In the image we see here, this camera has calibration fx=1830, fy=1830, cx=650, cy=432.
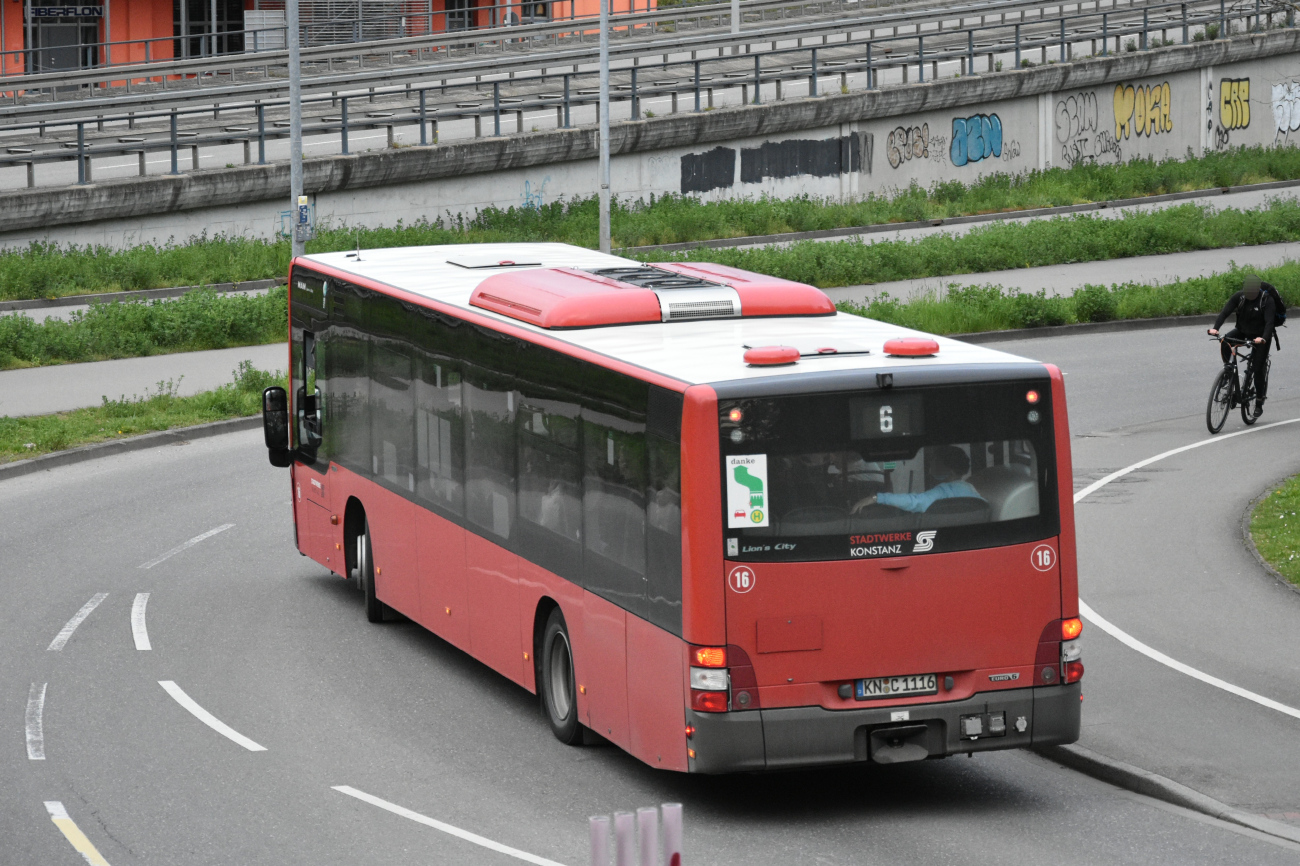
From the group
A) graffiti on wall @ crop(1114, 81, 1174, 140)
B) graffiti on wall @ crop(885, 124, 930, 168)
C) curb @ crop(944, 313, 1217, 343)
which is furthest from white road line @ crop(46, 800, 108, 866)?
graffiti on wall @ crop(1114, 81, 1174, 140)

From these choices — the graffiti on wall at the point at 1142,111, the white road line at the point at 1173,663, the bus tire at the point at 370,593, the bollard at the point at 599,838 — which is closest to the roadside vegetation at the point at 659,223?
the graffiti on wall at the point at 1142,111

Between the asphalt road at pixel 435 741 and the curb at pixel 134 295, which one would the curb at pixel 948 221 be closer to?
the curb at pixel 134 295

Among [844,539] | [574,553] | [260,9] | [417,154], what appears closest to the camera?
[844,539]

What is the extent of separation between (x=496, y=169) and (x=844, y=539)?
30.9 m

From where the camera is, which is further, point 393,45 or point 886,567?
point 393,45

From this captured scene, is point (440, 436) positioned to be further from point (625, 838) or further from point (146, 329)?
point (146, 329)

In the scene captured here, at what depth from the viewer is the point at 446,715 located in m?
12.1

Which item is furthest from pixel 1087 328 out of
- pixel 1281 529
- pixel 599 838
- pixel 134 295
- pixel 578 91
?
pixel 599 838

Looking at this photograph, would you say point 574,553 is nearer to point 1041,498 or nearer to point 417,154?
point 1041,498

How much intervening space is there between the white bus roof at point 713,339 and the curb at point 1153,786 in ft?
7.86

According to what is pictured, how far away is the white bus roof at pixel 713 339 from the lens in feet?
32.1

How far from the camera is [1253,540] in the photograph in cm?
1664

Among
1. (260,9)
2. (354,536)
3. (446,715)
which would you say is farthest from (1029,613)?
(260,9)

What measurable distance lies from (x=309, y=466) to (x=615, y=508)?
6495 mm
